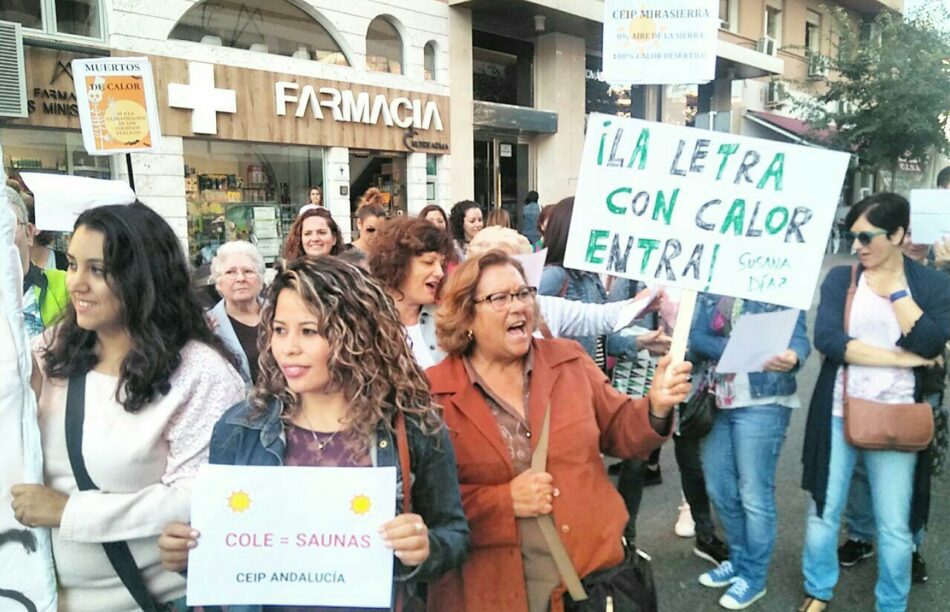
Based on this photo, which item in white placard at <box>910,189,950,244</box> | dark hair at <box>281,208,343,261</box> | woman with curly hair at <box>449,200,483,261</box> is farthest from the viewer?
woman with curly hair at <box>449,200,483,261</box>

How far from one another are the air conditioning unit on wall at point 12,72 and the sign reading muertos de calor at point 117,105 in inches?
181

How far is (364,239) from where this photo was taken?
5.35 m

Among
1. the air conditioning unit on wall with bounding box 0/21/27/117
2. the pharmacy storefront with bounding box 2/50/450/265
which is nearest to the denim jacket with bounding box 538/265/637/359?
the pharmacy storefront with bounding box 2/50/450/265

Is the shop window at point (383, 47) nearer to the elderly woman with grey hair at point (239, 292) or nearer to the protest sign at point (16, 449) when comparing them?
the elderly woman with grey hair at point (239, 292)

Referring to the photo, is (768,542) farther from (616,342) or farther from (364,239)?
(364,239)

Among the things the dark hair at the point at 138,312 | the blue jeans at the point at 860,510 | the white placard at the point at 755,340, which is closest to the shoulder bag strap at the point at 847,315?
the white placard at the point at 755,340

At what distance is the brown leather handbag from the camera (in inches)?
119

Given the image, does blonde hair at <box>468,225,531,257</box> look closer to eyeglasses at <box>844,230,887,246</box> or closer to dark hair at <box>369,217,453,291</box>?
dark hair at <box>369,217,453,291</box>

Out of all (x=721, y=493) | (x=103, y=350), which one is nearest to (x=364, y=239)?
(x=721, y=493)

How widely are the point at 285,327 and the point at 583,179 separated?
1123 mm

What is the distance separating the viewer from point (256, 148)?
10.9 m

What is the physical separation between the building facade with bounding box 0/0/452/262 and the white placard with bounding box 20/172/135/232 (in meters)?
6.10

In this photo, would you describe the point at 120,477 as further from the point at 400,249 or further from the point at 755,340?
the point at 755,340

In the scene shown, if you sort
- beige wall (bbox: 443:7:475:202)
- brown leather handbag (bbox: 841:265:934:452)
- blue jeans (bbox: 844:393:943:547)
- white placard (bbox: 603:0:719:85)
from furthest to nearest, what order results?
1. beige wall (bbox: 443:7:475:202)
2. white placard (bbox: 603:0:719:85)
3. blue jeans (bbox: 844:393:943:547)
4. brown leather handbag (bbox: 841:265:934:452)
